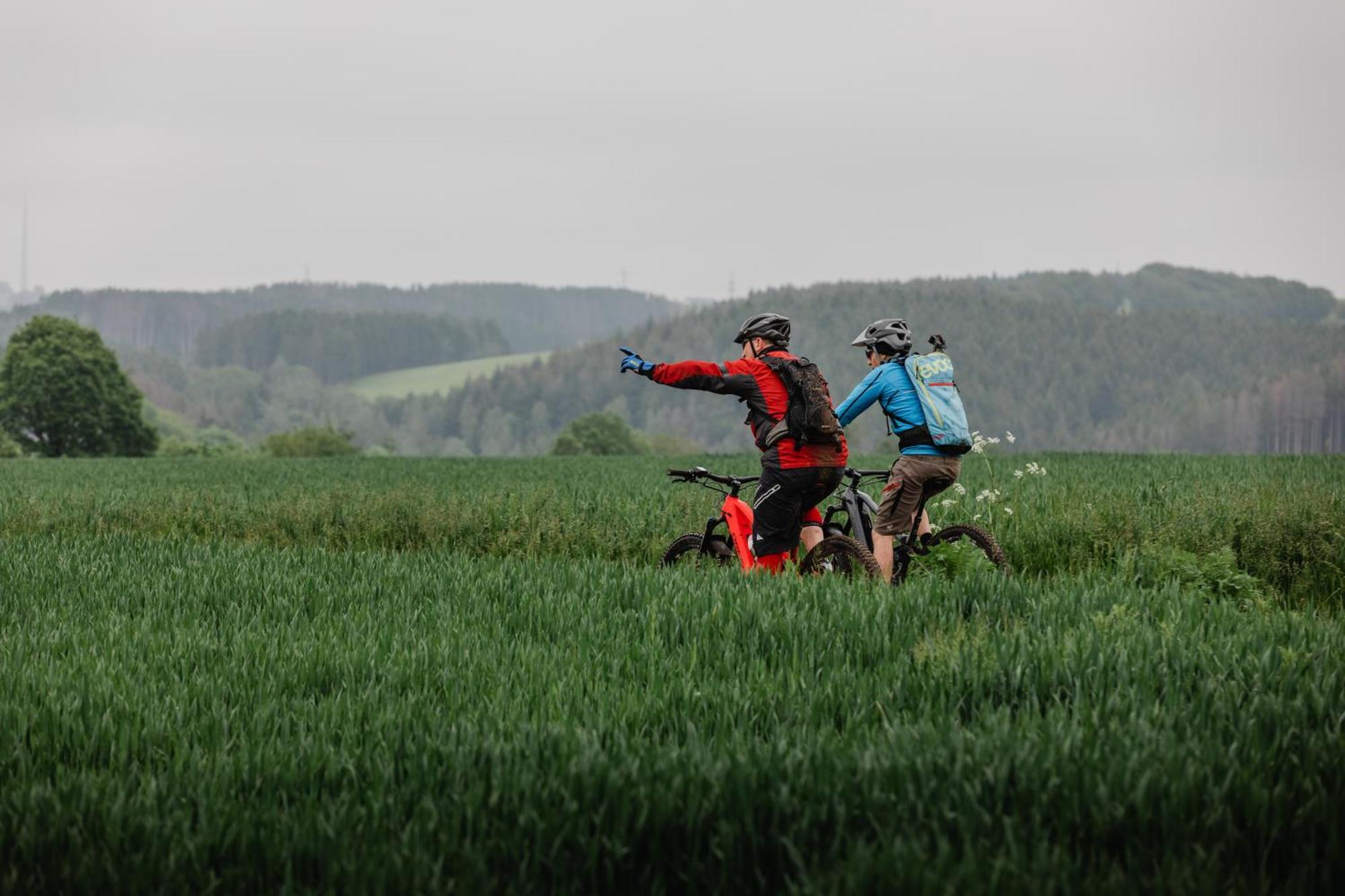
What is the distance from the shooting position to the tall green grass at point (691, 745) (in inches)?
145

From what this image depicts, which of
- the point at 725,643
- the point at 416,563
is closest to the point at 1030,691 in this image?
the point at 725,643

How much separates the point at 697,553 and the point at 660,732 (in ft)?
15.0

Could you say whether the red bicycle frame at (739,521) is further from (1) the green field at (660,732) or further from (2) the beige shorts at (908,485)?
(2) the beige shorts at (908,485)

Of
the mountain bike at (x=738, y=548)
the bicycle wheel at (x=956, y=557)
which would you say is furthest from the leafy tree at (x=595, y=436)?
the bicycle wheel at (x=956, y=557)

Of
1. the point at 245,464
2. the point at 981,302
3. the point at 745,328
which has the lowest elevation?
the point at 245,464

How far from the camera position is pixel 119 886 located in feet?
11.8

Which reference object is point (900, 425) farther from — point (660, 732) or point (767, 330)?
point (660, 732)

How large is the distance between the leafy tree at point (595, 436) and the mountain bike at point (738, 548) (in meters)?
80.6

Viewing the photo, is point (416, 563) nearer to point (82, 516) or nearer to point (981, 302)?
point (82, 516)

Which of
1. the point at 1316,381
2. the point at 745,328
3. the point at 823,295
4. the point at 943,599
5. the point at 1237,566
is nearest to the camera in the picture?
the point at 943,599

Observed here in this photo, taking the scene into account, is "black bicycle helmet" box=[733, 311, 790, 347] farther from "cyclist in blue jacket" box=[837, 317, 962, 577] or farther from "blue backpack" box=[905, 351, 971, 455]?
"blue backpack" box=[905, 351, 971, 455]

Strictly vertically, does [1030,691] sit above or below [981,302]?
below

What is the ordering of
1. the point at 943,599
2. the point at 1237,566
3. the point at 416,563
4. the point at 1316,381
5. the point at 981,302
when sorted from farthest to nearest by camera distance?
the point at 981,302 → the point at 1316,381 → the point at 1237,566 → the point at 416,563 → the point at 943,599

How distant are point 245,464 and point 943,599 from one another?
32.0 m
